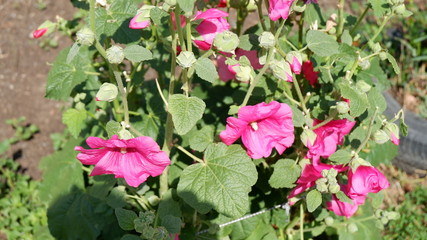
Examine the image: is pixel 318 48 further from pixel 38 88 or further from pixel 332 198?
pixel 38 88

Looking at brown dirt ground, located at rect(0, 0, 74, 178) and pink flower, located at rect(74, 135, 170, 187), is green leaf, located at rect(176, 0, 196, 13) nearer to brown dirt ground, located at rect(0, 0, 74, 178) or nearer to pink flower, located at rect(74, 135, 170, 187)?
pink flower, located at rect(74, 135, 170, 187)

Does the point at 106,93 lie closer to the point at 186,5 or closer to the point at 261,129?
the point at 186,5

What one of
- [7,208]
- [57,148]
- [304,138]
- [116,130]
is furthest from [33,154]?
[304,138]

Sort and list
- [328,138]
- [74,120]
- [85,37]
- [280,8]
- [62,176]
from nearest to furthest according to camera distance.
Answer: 1. [85,37]
2. [280,8]
3. [328,138]
4. [74,120]
5. [62,176]

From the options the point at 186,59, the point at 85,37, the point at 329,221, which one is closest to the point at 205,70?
the point at 186,59

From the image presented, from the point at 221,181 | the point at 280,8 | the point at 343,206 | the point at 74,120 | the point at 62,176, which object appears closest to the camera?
the point at 280,8

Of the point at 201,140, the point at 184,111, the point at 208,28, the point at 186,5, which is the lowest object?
the point at 201,140

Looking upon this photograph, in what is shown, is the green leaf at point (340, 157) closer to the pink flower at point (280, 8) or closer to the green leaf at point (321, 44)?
the green leaf at point (321, 44)
